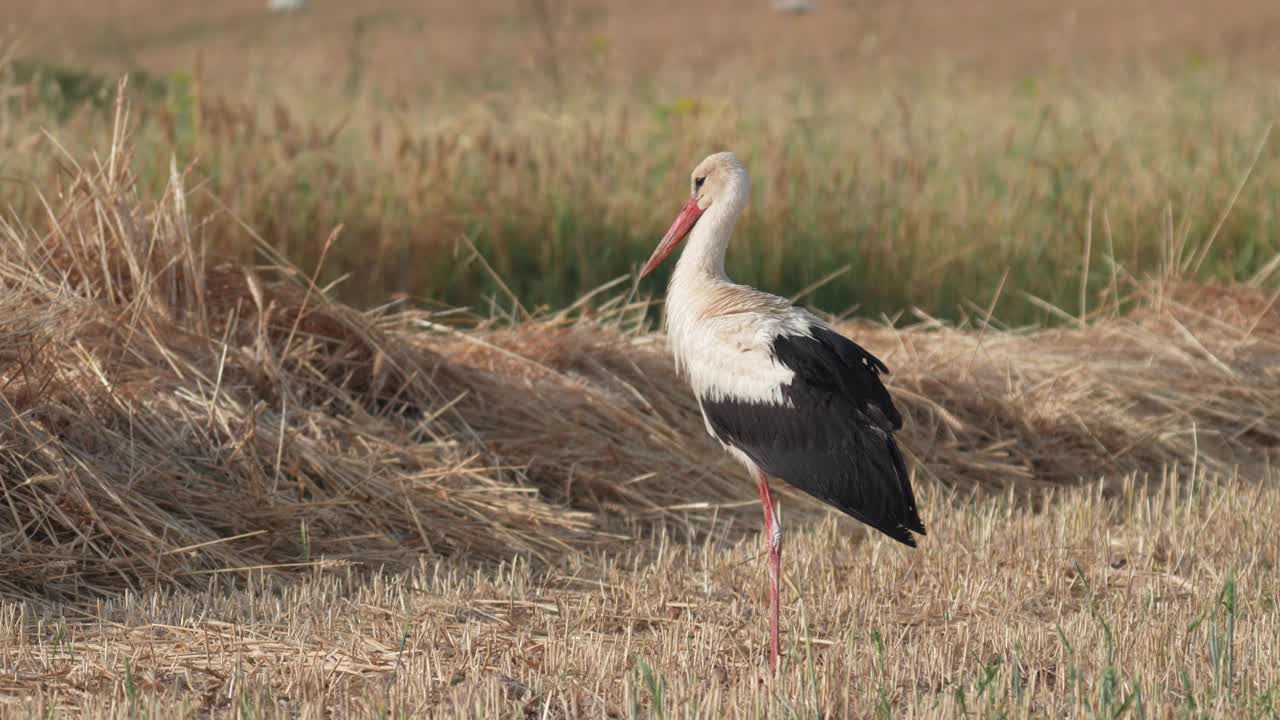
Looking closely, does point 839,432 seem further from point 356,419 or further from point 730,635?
point 356,419

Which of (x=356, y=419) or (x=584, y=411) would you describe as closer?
(x=356, y=419)

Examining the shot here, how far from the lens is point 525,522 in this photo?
5.26m

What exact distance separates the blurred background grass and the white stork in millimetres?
3476

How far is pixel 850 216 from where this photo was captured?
9.10 m

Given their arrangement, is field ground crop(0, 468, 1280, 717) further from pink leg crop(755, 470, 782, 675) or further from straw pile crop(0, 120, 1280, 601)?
straw pile crop(0, 120, 1280, 601)

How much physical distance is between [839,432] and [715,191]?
43.8 inches

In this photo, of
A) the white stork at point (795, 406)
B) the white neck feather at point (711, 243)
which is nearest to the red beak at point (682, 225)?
the white neck feather at point (711, 243)

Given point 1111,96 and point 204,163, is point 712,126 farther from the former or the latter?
point 1111,96

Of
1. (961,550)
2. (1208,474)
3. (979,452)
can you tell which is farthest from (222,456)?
(1208,474)

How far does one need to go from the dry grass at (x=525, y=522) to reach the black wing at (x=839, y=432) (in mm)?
368

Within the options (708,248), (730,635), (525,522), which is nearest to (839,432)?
(730,635)

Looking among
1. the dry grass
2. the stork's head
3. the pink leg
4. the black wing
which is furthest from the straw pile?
the black wing

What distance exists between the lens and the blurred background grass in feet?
26.9

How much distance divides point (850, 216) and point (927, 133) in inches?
80.9
